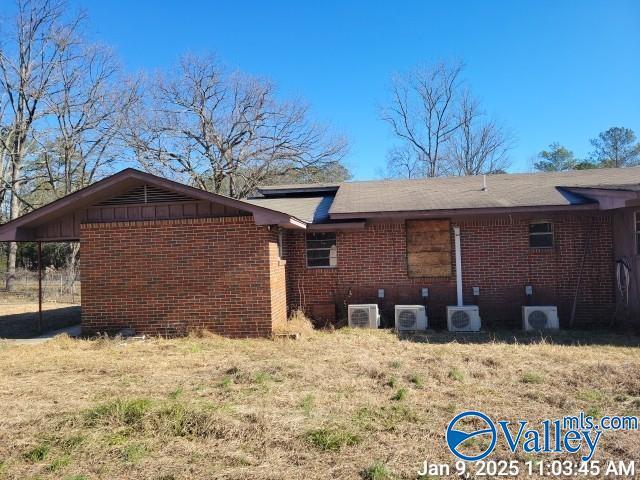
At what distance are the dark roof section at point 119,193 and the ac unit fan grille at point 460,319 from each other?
381 cm

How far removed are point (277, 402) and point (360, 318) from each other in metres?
5.03

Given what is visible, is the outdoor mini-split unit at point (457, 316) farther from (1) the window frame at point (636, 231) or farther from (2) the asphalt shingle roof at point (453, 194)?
(1) the window frame at point (636, 231)

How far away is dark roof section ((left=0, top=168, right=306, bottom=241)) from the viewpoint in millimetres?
8672

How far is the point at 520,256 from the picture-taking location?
10180mm

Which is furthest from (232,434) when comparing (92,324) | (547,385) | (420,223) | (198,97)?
(198,97)

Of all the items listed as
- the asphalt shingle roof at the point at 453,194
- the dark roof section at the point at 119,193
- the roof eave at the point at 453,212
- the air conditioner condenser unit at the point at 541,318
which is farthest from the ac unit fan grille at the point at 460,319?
the dark roof section at the point at 119,193

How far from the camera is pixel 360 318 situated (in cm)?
995

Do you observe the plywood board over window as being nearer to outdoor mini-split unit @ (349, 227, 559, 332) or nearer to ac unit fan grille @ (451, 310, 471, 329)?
outdoor mini-split unit @ (349, 227, 559, 332)

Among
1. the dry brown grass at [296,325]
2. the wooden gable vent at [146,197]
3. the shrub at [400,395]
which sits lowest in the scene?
the shrub at [400,395]

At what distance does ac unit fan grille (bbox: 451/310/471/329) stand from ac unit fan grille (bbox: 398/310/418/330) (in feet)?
2.55

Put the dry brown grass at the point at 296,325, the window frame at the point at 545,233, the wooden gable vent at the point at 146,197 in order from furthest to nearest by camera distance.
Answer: the window frame at the point at 545,233 < the wooden gable vent at the point at 146,197 < the dry brown grass at the point at 296,325

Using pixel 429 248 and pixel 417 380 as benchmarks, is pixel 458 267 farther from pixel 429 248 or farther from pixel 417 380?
pixel 417 380

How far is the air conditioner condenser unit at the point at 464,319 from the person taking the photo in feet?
30.9

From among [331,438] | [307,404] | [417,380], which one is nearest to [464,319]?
[417,380]
